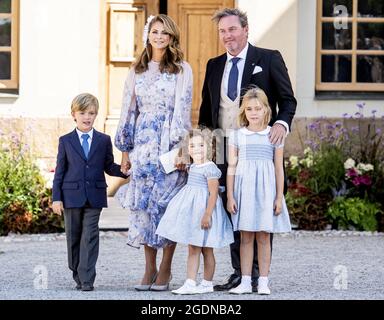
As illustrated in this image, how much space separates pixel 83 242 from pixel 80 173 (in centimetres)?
46

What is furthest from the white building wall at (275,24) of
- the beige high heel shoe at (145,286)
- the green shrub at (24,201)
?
the beige high heel shoe at (145,286)

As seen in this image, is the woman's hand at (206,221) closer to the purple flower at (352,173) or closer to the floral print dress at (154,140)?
the floral print dress at (154,140)

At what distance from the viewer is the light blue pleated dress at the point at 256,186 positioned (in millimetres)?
7379

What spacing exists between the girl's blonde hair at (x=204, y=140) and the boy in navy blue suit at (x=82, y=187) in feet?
1.72

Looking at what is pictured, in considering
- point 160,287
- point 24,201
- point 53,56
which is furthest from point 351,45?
point 160,287

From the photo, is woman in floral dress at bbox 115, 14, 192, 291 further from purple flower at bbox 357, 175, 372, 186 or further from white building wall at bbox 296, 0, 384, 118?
white building wall at bbox 296, 0, 384, 118

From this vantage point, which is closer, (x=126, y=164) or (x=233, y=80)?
(x=233, y=80)

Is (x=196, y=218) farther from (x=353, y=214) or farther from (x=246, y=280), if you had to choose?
(x=353, y=214)

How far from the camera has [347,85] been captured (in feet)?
42.4

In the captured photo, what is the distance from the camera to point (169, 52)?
25.5 feet
